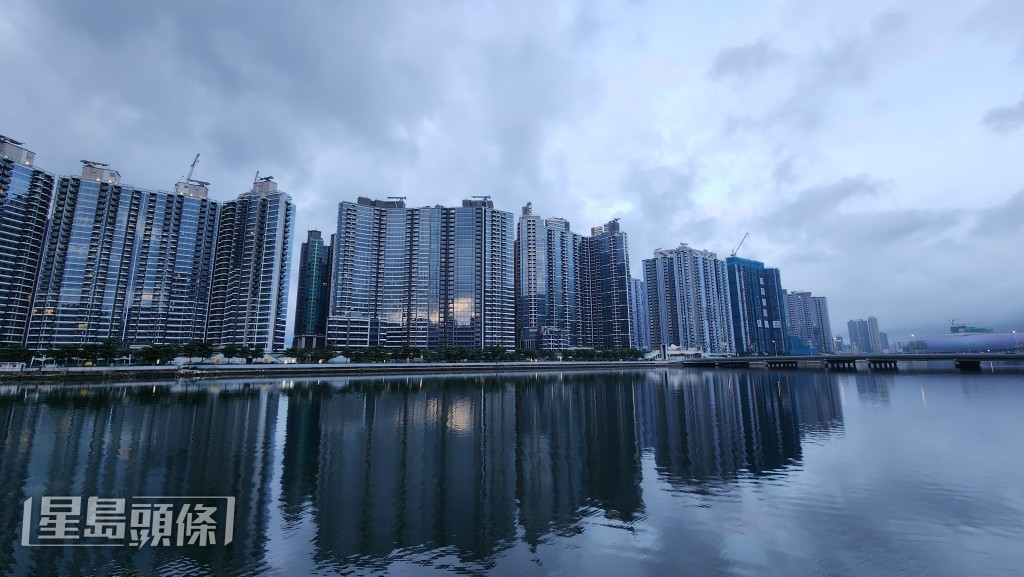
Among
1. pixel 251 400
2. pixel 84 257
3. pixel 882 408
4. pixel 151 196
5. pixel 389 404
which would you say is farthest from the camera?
pixel 151 196

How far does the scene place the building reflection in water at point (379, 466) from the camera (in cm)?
1711

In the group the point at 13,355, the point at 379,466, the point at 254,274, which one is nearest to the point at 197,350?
the point at 13,355

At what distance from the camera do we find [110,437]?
1448 inches

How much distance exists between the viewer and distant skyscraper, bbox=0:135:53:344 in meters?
152

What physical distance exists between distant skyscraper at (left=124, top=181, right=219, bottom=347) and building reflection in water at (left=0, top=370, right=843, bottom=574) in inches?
6013

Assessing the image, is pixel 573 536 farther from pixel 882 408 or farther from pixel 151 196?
pixel 151 196

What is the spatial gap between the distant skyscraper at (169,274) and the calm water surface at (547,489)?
16558 cm

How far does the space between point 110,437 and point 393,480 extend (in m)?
30.2

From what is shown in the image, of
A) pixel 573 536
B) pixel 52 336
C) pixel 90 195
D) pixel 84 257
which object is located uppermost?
pixel 90 195

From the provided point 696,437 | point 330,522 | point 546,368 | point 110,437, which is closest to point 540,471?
point 330,522

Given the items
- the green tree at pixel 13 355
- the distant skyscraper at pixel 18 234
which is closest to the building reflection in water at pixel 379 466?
the green tree at pixel 13 355

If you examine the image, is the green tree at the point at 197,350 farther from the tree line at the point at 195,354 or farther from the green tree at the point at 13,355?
the green tree at the point at 13,355

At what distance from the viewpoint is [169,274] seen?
189 metres

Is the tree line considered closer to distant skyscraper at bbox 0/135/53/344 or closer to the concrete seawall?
the concrete seawall
